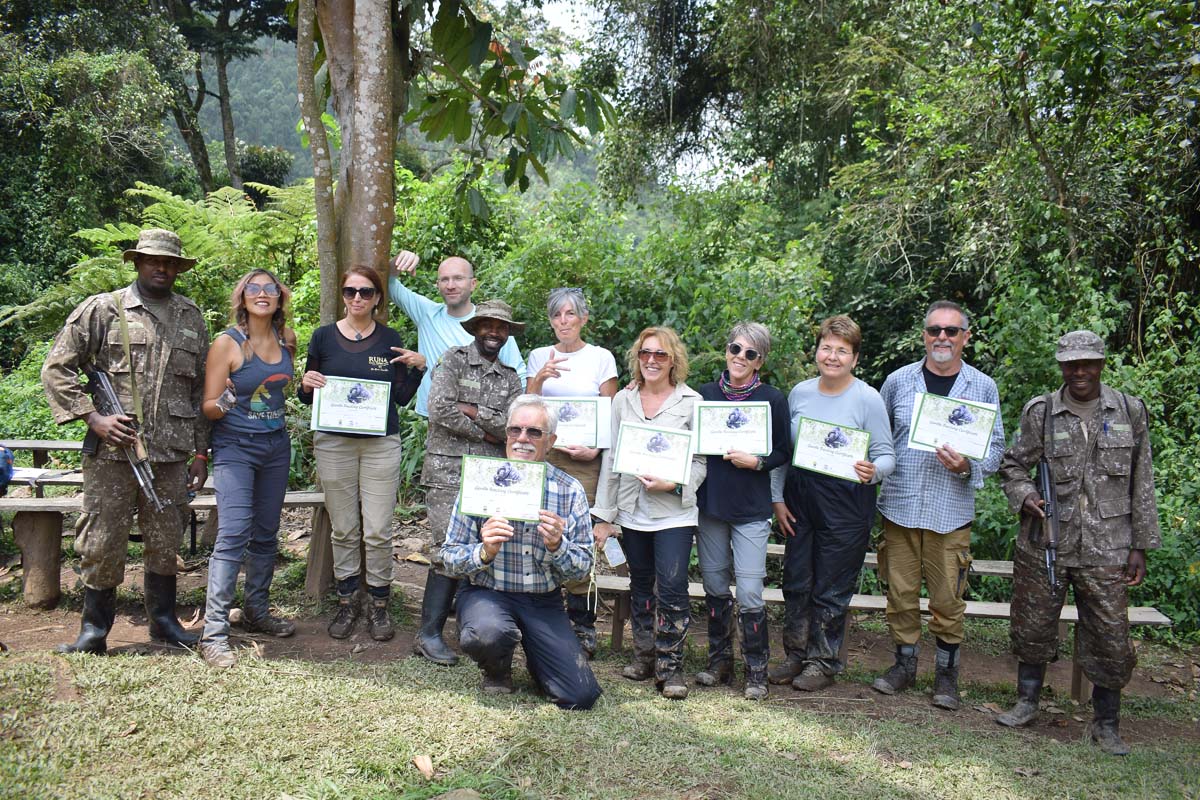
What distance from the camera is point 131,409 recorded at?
4641mm

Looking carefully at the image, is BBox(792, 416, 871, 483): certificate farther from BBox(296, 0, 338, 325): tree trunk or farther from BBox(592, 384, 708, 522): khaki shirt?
BBox(296, 0, 338, 325): tree trunk

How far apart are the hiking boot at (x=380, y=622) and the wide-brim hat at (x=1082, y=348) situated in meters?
3.98

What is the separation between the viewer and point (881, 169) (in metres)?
12.0

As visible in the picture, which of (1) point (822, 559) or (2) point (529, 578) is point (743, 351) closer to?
(1) point (822, 559)

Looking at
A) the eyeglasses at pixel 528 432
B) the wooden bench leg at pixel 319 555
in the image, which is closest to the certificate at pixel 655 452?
the eyeglasses at pixel 528 432

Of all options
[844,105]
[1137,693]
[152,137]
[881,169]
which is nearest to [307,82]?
[1137,693]

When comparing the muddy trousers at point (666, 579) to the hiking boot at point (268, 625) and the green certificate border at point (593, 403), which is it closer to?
the green certificate border at point (593, 403)

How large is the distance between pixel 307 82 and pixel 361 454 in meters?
2.40

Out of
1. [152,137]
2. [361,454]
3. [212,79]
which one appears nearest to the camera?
[361,454]

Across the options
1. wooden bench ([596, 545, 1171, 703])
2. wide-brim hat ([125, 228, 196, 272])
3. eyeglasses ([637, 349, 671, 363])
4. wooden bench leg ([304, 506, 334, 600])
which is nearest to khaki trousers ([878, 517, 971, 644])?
wooden bench ([596, 545, 1171, 703])

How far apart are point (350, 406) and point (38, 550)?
242 cm

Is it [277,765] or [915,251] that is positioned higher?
[915,251]

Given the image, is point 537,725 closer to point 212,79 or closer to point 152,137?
point 152,137

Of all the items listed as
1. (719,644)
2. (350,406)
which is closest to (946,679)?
(719,644)
